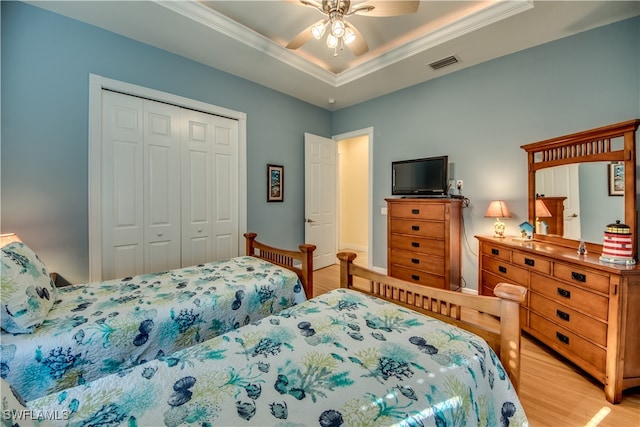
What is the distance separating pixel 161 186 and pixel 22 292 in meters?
1.79

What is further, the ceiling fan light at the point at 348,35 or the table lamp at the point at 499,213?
the table lamp at the point at 499,213

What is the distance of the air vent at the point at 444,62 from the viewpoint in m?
3.06

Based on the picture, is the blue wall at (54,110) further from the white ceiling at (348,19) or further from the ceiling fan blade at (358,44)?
the ceiling fan blade at (358,44)

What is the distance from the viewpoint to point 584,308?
1823mm

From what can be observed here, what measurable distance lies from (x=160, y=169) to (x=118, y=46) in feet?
4.05

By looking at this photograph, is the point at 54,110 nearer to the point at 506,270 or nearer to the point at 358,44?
the point at 358,44

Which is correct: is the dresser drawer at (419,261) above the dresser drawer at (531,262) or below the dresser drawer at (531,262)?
below

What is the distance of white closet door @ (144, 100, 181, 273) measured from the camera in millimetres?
2844

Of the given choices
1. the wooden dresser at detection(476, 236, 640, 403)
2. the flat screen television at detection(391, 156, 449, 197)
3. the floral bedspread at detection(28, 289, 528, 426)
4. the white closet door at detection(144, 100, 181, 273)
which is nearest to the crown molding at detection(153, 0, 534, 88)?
the white closet door at detection(144, 100, 181, 273)

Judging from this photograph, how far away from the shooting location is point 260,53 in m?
2.97

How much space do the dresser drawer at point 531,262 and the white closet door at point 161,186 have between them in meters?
3.49

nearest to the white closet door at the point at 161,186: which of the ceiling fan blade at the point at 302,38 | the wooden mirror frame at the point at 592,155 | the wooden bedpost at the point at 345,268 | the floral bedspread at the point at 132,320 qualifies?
the floral bedspread at the point at 132,320

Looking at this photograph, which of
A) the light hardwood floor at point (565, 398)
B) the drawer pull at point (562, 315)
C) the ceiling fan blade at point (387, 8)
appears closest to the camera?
the light hardwood floor at point (565, 398)

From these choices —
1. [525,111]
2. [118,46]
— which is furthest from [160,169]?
[525,111]
